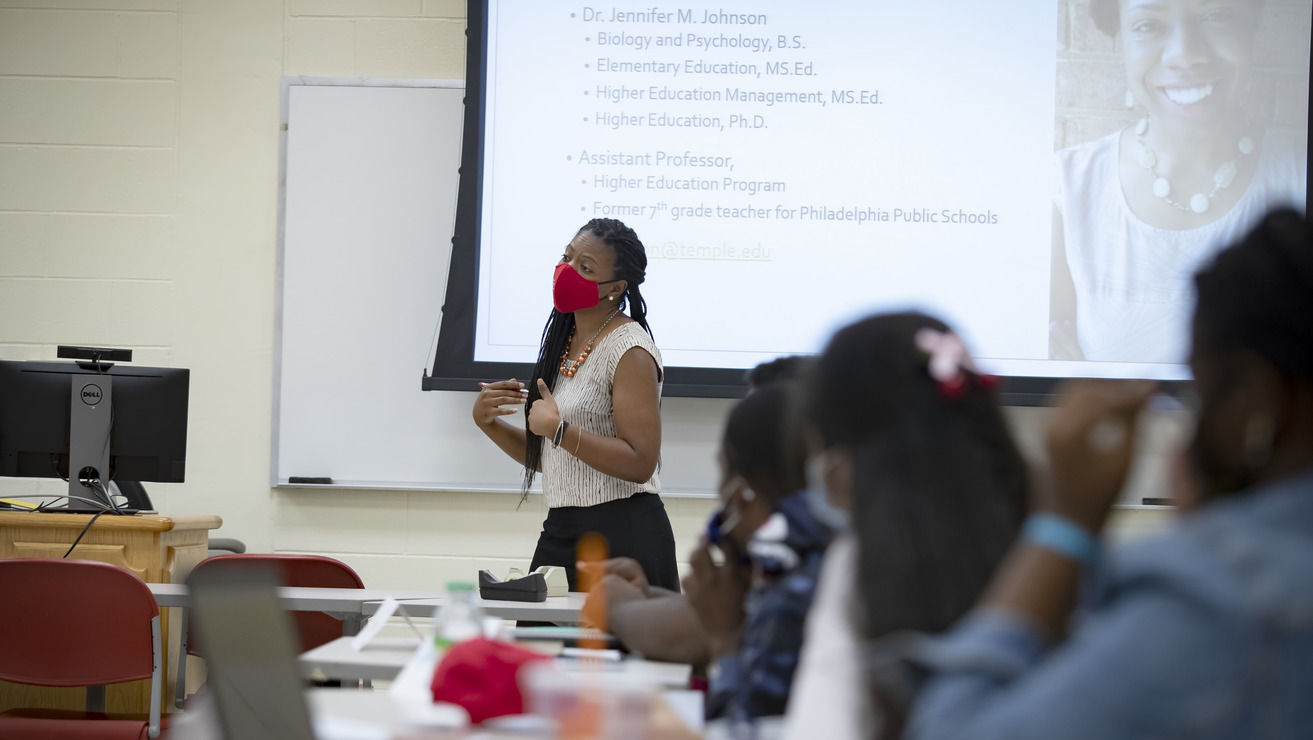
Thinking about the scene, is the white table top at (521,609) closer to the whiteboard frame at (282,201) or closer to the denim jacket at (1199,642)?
the whiteboard frame at (282,201)

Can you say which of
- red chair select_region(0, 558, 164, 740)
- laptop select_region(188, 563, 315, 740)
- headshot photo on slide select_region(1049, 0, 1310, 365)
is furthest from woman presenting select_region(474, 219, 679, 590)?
headshot photo on slide select_region(1049, 0, 1310, 365)

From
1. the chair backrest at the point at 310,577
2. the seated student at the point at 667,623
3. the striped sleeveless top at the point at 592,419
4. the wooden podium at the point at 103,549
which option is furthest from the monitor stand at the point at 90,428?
the seated student at the point at 667,623

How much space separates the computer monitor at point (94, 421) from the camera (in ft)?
10.4

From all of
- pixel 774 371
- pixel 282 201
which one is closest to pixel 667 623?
pixel 774 371

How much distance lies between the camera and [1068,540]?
2.51 ft

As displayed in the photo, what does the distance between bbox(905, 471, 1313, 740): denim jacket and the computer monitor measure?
295 cm

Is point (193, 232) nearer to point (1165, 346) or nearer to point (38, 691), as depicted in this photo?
point (38, 691)

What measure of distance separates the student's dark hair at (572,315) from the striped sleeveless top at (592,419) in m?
0.10

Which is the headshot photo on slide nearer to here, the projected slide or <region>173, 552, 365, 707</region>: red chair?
the projected slide

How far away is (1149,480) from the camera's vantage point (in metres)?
3.77

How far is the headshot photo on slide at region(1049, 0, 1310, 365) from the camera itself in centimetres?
378

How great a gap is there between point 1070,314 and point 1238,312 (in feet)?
10.5

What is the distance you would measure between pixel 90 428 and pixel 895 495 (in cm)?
285

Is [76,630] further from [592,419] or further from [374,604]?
[592,419]
